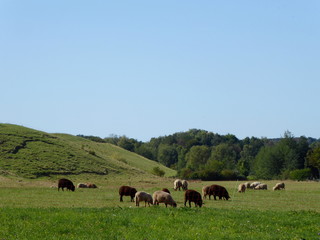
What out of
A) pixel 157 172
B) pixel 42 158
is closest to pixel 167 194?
pixel 42 158

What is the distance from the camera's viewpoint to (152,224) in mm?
19516

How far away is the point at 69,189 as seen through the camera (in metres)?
49.4

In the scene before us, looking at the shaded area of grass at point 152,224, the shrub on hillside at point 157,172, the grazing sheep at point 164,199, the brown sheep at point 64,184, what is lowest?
the shaded area of grass at point 152,224

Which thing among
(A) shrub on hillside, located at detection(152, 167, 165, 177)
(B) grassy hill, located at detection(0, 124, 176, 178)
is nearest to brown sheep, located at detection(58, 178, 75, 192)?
(B) grassy hill, located at detection(0, 124, 176, 178)

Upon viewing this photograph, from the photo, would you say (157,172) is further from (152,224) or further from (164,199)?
(152,224)

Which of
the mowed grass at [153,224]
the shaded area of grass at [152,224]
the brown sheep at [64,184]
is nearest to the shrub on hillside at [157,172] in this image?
the brown sheep at [64,184]

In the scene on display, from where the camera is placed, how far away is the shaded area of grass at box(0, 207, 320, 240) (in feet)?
57.7

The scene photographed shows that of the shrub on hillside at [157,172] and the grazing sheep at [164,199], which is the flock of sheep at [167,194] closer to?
the grazing sheep at [164,199]

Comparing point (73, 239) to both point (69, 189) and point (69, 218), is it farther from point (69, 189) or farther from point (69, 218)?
point (69, 189)

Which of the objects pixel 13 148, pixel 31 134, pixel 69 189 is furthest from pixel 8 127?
pixel 69 189

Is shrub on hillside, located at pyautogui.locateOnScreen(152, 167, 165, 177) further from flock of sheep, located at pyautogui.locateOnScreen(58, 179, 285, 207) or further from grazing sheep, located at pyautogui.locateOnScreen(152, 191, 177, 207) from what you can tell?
grazing sheep, located at pyautogui.locateOnScreen(152, 191, 177, 207)

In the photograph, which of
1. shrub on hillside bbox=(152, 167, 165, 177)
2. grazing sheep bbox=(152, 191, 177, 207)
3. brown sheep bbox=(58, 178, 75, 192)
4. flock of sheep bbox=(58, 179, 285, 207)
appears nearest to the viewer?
grazing sheep bbox=(152, 191, 177, 207)

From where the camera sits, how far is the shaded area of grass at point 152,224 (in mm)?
17594

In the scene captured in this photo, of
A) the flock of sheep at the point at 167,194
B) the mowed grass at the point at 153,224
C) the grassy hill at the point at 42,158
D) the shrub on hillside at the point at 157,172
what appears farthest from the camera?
the shrub on hillside at the point at 157,172
